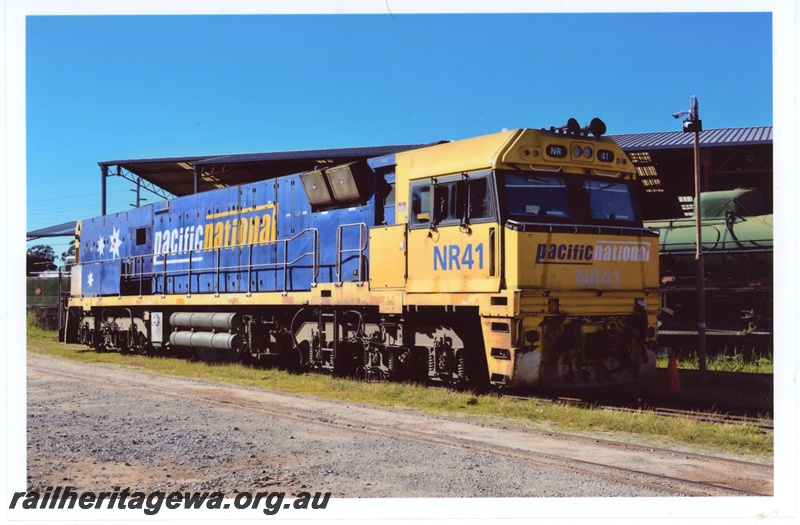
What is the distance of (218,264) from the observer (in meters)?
15.1

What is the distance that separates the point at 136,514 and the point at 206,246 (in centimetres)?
1052

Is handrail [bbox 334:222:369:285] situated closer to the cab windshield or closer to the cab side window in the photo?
the cab side window

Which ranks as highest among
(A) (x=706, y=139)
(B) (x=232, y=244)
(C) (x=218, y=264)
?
(A) (x=706, y=139)

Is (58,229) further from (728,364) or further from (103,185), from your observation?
(728,364)

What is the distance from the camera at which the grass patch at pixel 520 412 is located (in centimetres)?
736

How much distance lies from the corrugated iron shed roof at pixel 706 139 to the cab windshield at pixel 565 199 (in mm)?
7417

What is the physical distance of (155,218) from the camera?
17.5 metres

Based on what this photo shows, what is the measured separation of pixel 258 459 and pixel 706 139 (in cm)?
1454

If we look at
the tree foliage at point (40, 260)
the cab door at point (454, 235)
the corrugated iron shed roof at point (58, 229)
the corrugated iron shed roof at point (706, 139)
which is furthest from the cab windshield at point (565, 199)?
the corrugated iron shed roof at point (58, 229)

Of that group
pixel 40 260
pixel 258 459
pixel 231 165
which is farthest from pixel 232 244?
pixel 40 260

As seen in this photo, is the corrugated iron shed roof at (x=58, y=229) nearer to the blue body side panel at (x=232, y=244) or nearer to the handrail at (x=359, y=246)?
the blue body side panel at (x=232, y=244)

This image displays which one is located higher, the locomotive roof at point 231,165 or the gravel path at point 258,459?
the locomotive roof at point 231,165

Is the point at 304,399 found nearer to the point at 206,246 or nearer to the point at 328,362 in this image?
the point at 328,362

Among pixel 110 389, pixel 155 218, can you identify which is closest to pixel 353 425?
pixel 110 389
